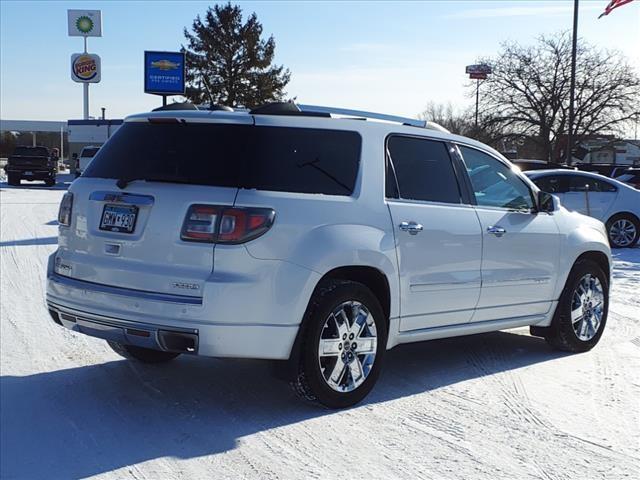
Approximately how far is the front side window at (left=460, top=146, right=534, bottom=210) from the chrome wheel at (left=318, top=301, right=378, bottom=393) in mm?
1485

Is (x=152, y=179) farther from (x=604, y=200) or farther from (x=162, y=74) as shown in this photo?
(x=162, y=74)

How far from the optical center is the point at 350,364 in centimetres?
493

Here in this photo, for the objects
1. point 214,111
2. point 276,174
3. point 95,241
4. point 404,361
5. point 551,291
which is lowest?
point 404,361

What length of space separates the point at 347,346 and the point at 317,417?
475mm

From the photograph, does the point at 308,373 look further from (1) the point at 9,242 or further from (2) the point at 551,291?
(1) the point at 9,242

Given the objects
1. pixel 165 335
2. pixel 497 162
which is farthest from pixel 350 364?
pixel 497 162

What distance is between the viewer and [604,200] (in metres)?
15.0

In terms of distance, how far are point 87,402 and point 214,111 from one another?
2014mm

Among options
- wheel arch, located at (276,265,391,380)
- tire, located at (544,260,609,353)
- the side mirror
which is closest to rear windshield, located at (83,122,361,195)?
wheel arch, located at (276,265,391,380)

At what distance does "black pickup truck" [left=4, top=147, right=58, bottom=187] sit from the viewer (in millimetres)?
36750

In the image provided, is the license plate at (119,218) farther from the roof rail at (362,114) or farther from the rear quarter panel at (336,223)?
the roof rail at (362,114)

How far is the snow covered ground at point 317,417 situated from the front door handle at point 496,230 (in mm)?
1059

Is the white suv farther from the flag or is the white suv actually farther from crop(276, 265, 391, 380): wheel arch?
the flag

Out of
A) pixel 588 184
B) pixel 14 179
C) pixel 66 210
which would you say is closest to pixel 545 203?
pixel 66 210
